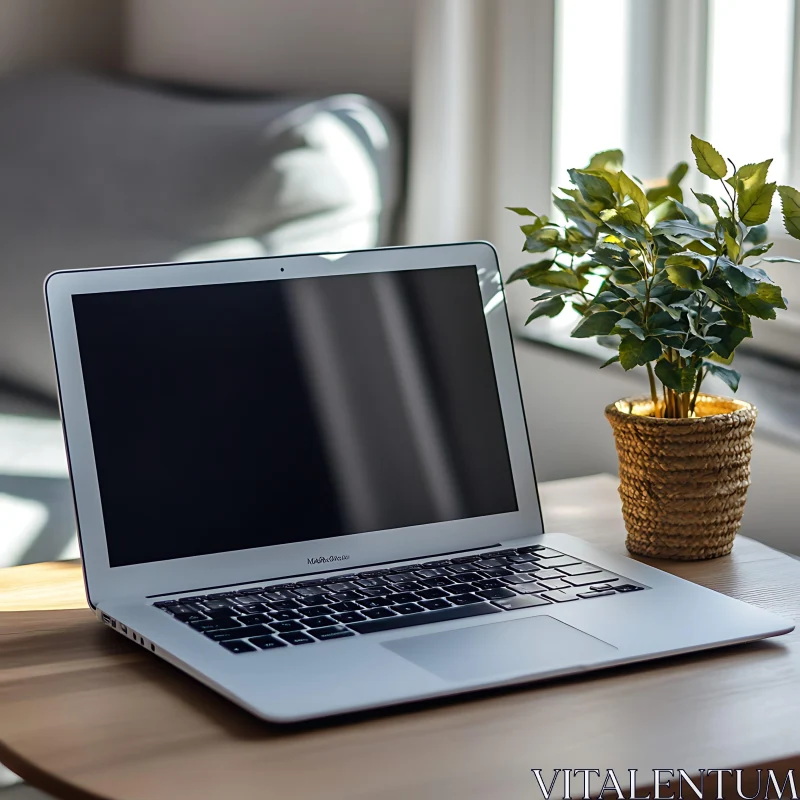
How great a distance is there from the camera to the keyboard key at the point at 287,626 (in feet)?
2.31

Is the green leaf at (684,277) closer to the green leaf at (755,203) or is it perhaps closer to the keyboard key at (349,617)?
the green leaf at (755,203)

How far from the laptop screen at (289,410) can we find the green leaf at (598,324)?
86 millimetres

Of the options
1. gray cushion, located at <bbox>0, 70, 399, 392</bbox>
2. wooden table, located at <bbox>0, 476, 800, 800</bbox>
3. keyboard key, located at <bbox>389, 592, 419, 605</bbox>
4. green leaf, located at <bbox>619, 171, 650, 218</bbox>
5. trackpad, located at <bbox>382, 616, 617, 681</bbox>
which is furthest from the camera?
gray cushion, located at <bbox>0, 70, 399, 392</bbox>

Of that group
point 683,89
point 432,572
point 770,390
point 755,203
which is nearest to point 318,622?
point 432,572

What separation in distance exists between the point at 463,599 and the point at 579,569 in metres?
0.11

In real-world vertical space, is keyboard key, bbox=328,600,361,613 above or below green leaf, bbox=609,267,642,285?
below

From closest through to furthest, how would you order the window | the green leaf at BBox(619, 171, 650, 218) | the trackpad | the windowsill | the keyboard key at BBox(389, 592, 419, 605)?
the trackpad < the keyboard key at BBox(389, 592, 419, 605) < the green leaf at BBox(619, 171, 650, 218) < the windowsill < the window

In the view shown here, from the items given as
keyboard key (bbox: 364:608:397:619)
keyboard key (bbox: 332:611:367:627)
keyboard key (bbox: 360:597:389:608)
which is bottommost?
keyboard key (bbox: 360:597:389:608)

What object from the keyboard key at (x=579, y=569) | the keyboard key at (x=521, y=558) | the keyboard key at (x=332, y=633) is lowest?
the keyboard key at (x=579, y=569)

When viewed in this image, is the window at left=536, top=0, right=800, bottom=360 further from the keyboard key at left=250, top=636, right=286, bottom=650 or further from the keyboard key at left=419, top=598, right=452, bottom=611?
the keyboard key at left=250, top=636, right=286, bottom=650

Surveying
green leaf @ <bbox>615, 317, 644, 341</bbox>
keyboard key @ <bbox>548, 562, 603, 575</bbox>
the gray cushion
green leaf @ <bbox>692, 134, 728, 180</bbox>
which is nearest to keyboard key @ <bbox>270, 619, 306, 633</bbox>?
keyboard key @ <bbox>548, 562, 603, 575</bbox>

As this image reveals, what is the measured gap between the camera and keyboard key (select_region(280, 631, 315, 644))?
69cm

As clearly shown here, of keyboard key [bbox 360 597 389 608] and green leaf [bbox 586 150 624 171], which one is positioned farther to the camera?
green leaf [bbox 586 150 624 171]

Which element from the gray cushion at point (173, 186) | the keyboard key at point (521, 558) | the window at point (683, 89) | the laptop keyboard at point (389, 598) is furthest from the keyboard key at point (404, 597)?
the gray cushion at point (173, 186)
